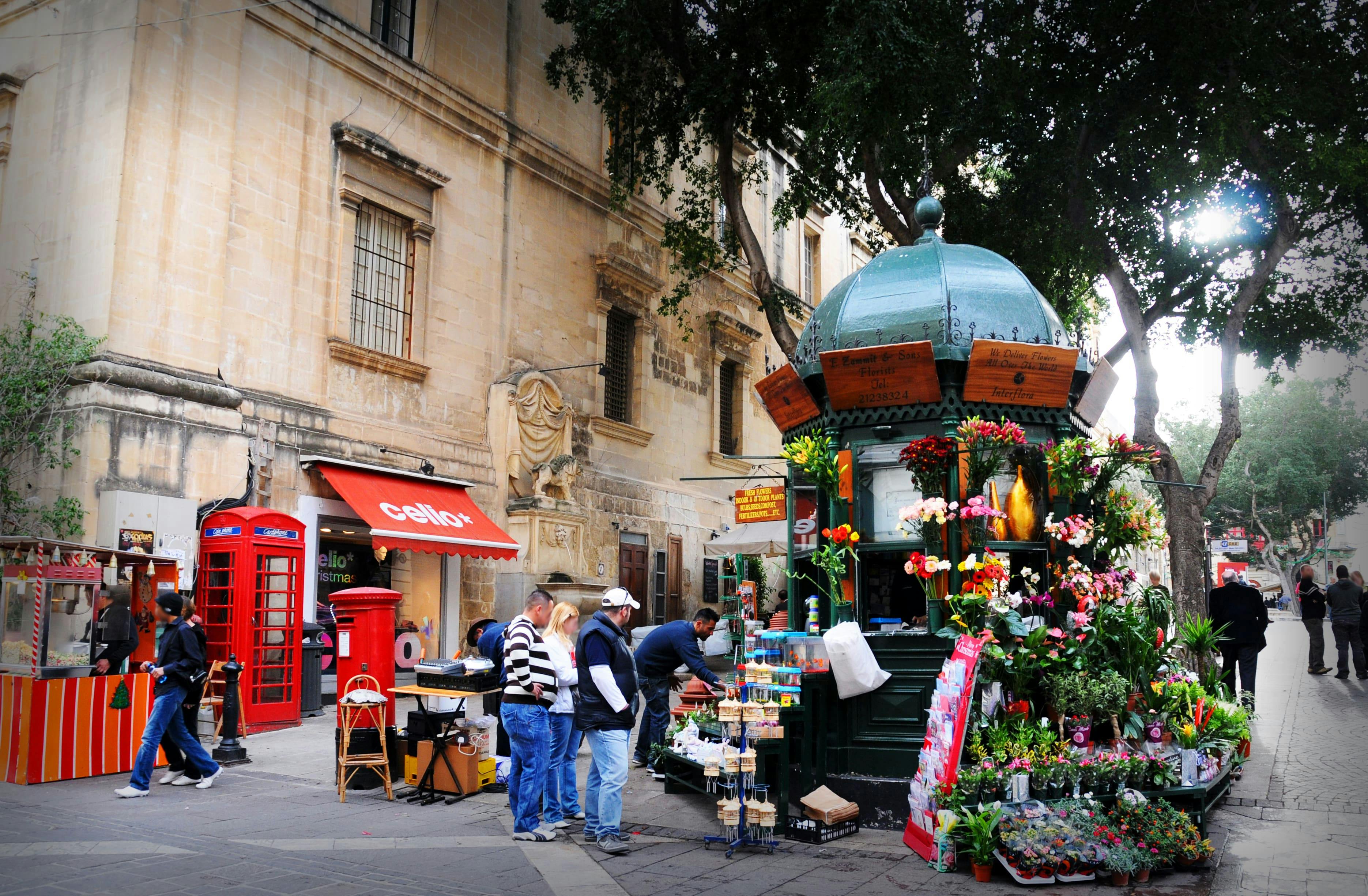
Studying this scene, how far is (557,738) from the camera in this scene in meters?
8.09

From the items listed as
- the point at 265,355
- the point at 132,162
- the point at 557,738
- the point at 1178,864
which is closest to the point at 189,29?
the point at 132,162

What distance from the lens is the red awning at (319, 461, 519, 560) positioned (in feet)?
52.2

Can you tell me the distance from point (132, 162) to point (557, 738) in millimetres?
10531

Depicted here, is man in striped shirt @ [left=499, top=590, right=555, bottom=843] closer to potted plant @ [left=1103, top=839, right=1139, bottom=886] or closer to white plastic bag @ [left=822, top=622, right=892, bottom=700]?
white plastic bag @ [left=822, top=622, right=892, bottom=700]

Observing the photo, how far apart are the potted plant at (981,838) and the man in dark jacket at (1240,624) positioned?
8.06 meters

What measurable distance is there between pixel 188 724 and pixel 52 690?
1329 millimetres

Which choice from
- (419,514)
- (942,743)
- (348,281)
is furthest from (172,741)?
(348,281)

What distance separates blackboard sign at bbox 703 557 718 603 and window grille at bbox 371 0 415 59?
13.5m

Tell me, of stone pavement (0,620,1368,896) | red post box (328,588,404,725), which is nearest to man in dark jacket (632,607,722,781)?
stone pavement (0,620,1368,896)

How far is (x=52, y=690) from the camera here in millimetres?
9742

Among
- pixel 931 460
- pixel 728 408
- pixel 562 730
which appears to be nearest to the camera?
pixel 562 730

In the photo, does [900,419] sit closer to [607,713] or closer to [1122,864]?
[607,713]

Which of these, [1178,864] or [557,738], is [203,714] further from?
[1178,864]

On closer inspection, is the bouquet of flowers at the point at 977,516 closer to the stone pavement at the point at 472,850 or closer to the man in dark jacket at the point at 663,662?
the stone pavement at the point at 472,850
